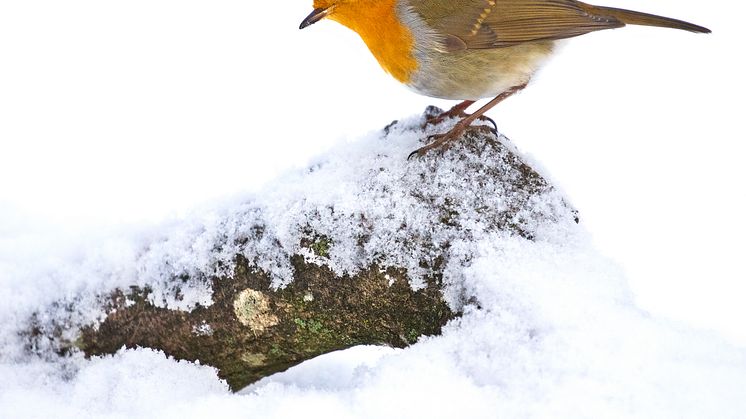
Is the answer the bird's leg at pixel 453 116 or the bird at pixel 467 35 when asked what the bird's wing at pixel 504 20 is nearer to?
the bird at pixel 467 35

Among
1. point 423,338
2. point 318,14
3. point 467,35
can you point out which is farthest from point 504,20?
point 423,338

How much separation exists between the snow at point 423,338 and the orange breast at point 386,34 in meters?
0.24

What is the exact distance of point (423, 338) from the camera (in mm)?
2229

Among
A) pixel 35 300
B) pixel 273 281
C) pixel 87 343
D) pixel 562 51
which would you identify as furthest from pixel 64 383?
pixel 562 51

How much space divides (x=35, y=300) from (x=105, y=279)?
26 cm

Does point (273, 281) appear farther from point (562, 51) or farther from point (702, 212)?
point (702, 212)

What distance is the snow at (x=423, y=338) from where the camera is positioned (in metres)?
1.80

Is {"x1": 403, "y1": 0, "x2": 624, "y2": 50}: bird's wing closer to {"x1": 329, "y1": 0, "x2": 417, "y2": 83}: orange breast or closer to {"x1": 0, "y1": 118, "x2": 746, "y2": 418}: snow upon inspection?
{"x1": 329, "y1": 0, "x2": 417, "y2": 83}: orange breast

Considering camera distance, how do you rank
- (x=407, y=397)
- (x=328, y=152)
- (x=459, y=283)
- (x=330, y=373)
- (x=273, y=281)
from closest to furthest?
(x=407, y=397) < (x=459, y=283) < (x=273, y=281) < (x=328, y=152) < (x=330, y=373)

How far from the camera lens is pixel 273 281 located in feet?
7.99

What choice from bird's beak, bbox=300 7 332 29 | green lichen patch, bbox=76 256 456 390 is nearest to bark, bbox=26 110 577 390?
green lichen patch, bbox=76 256 456 390

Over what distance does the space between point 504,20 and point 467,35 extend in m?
0.24

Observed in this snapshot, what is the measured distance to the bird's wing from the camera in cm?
299

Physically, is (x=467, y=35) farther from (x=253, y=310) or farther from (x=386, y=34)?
(x=253, y=310)
